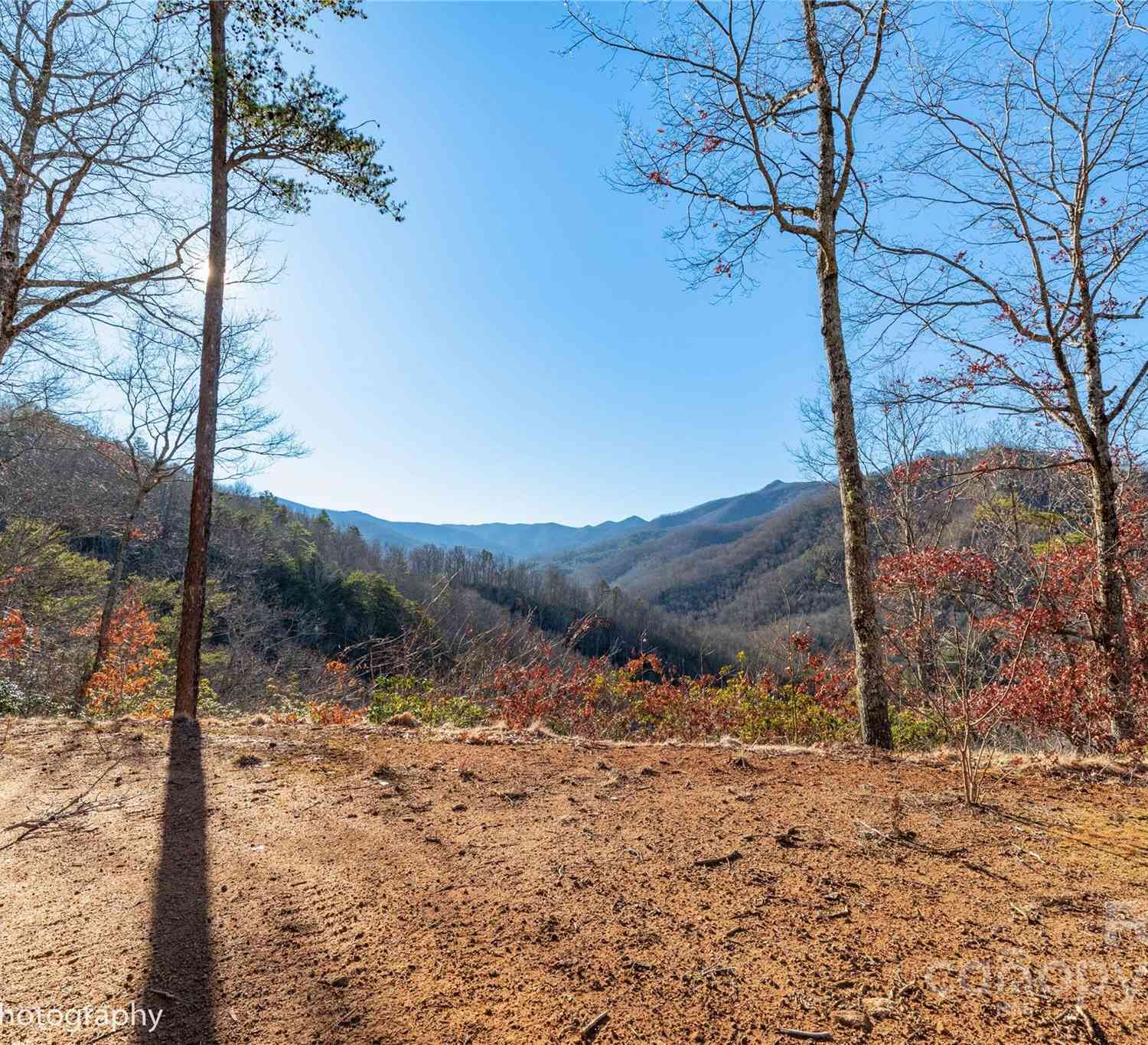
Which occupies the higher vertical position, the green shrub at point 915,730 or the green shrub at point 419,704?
the green shrub at point 419,704

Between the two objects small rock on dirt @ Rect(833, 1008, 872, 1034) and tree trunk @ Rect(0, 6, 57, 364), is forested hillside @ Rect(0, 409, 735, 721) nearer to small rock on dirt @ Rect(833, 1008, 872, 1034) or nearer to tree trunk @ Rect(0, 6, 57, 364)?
tree trunk @ Rect(0, 6, 57, 364)

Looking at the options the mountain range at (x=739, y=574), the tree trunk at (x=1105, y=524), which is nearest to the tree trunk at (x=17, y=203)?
the tree trunk at (x=1105, y=524)

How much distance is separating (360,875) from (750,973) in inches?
54.1

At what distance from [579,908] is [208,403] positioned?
208 inches

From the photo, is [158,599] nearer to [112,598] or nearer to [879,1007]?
[112,598]

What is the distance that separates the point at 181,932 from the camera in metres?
1.67

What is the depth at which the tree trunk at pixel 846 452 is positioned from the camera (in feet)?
14.0

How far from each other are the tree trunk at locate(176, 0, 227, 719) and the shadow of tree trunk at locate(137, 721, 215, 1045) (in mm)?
2340

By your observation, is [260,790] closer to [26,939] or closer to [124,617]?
[26,939]

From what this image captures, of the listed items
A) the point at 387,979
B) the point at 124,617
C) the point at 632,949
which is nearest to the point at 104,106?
the point at 387,979

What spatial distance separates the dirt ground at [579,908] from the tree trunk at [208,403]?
5.89 feet

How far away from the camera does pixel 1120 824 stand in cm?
240

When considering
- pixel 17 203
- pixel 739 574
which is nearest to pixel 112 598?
pixel 17 203

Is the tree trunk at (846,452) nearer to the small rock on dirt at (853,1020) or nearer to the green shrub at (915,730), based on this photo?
the small rock on dirt at (853,1020)
